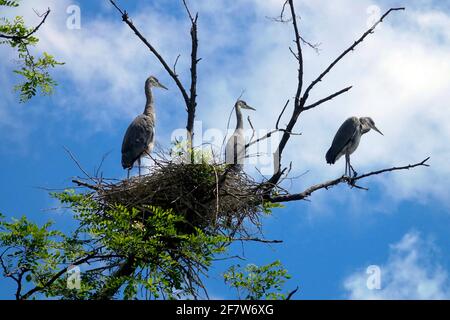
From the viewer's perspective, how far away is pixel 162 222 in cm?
866

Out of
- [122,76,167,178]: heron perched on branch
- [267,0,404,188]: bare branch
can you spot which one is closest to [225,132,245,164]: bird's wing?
[267,0,404,188]: bare branch

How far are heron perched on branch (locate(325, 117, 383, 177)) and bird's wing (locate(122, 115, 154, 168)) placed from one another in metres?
3.74

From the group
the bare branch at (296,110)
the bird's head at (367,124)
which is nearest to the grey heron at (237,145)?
the bare branch at (296,110)

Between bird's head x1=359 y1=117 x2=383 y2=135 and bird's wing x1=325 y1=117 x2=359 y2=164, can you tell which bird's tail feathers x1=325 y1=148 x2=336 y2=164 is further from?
bird's head x1=359 y1=117 x2=383 y2=135

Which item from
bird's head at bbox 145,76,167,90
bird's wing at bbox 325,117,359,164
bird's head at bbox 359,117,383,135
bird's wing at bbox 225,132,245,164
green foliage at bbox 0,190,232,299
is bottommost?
green foliage at bbox 0,190,232,299

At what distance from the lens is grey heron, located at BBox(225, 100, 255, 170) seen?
10664 mm

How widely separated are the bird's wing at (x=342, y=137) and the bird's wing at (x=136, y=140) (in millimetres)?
3698

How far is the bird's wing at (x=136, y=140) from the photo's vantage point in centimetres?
1220
